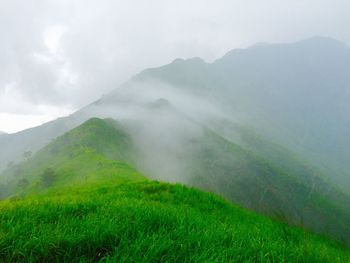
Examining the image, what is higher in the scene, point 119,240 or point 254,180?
point 119,240

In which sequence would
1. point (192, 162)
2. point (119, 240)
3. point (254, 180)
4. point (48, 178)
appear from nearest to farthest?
1. point (119, 240)
2. point (48, 178)
3. point (254, 180)
4. point (192, 162)

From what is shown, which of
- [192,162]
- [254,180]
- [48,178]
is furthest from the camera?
[192,162]

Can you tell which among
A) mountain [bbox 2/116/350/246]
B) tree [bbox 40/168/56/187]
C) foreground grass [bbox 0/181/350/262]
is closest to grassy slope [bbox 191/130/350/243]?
mountain [bbox 2/116/350/246]

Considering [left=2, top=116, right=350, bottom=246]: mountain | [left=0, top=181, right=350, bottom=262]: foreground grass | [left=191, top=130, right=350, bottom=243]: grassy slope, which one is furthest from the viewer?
[left=191, top=130, right=350, bottom=243]: grassy slope

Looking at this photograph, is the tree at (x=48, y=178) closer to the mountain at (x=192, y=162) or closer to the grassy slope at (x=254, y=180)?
the mountain at (x=192, y=162)

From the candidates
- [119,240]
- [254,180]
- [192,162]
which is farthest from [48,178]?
[254,180]

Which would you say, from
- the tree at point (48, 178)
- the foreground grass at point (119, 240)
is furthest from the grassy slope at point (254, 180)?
the foreground grass at point (119, 240)

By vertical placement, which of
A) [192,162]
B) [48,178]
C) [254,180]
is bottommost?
[254,180]

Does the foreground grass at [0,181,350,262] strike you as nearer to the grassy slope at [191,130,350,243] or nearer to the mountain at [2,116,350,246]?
the mountain at [2,116,350,246]

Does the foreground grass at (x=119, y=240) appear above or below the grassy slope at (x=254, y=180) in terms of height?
above

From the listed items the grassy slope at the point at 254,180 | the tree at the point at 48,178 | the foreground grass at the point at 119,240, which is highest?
the foreground grass at the point at 119,240

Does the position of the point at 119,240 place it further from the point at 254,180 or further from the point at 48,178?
the point at 254,180

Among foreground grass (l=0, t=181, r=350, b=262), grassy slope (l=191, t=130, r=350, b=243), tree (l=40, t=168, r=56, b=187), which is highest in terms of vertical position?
foreground grass (l=0, t=181, r=350, b=262)

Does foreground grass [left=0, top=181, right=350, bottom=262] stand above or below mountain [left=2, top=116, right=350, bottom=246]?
above
